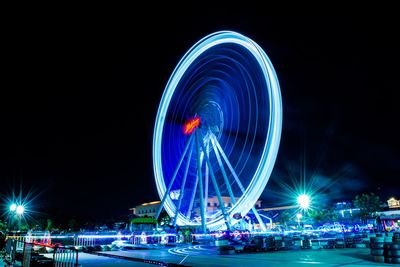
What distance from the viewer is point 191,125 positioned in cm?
3750

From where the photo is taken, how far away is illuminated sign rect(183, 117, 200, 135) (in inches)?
1442

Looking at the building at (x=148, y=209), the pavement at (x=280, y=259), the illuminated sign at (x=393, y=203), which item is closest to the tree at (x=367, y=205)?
the illuminated sign at (x=393, y=203)

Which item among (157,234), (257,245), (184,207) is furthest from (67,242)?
(184,207)

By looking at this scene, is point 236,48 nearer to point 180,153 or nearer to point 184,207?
point 180,153

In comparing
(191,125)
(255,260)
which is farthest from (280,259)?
(191,125)

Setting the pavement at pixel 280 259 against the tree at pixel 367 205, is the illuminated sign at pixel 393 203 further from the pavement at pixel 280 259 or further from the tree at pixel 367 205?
the pavement at pixel 280 259

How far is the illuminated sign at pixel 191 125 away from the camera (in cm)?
3664

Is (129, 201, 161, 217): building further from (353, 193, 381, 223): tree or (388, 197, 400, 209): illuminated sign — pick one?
(388, 197, 400, 209): illuminated sign

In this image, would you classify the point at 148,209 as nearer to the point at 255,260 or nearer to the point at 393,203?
the point at 393,203

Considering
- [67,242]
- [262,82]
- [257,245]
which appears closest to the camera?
[257,245]

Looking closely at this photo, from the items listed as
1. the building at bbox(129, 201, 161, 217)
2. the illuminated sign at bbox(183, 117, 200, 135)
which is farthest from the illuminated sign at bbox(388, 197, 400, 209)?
the building at bbox(129, 201, 161, 217)

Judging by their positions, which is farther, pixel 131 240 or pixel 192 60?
pixel 192 60

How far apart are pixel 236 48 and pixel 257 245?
68.4 feet

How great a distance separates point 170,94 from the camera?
38125mm
